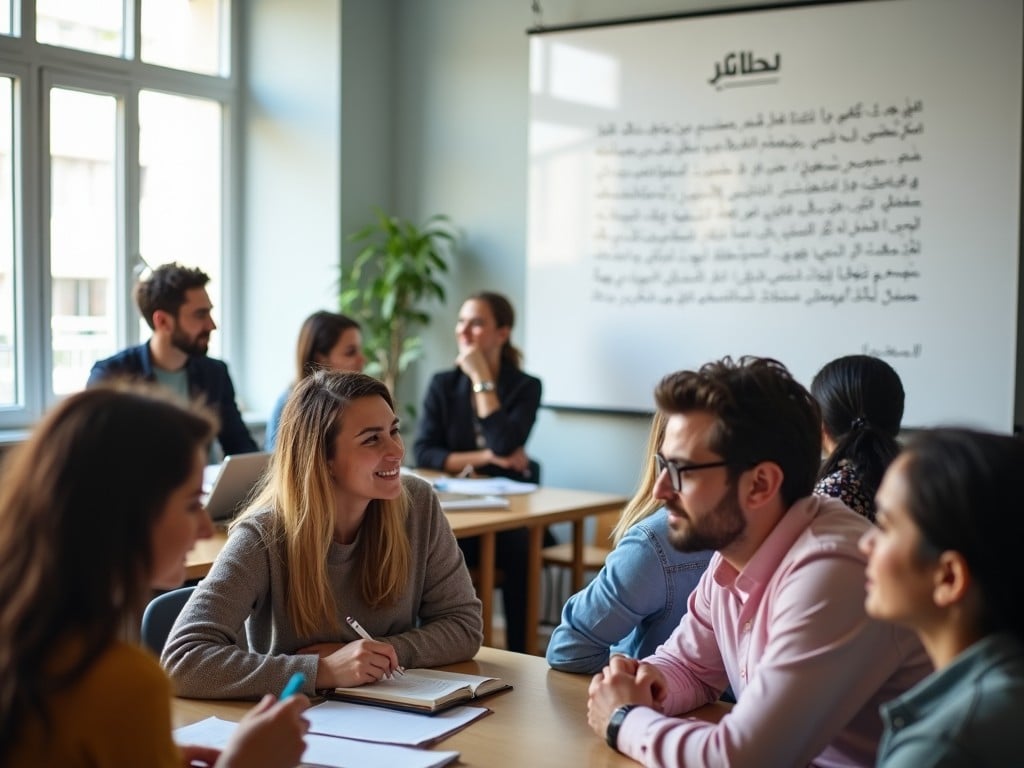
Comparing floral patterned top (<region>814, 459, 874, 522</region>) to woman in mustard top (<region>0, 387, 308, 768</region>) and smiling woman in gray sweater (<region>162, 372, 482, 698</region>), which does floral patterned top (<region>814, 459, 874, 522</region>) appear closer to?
smiling woman in gray sweater (<region>162, 372, 482, 698</region>)

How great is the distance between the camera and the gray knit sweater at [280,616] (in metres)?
2.03

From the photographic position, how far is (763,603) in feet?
5.87

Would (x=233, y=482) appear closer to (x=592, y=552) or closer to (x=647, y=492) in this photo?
(x=647, y=492)

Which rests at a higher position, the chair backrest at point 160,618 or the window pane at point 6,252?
the window pane at point 6,252

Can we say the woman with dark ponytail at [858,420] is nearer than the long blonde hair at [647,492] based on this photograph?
No

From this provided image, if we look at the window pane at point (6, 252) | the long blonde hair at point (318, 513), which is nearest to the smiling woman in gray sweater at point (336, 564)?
the long blonde hair at point (318, 513)

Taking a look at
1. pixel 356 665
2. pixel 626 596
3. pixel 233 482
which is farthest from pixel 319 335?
pixel 356 665

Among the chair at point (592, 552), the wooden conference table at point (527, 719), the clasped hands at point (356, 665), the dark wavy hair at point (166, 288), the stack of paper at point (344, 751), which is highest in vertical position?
the dark wavy hair at point (166, 288)

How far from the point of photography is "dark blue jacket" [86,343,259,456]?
173 inches

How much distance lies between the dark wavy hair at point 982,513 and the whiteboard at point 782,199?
3.30 m

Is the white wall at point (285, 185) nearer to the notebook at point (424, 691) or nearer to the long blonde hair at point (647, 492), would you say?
the long blonde hair at point (647, 492)

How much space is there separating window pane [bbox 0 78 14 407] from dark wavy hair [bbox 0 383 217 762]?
4020 millimetres

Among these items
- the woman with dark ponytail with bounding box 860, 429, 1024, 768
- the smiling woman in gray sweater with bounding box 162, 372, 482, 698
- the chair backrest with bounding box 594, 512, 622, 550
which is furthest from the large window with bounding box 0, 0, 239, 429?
the woman with dark ponytail with bounding box 860, 429, 1024, 768

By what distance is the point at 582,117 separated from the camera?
5.29 meters
